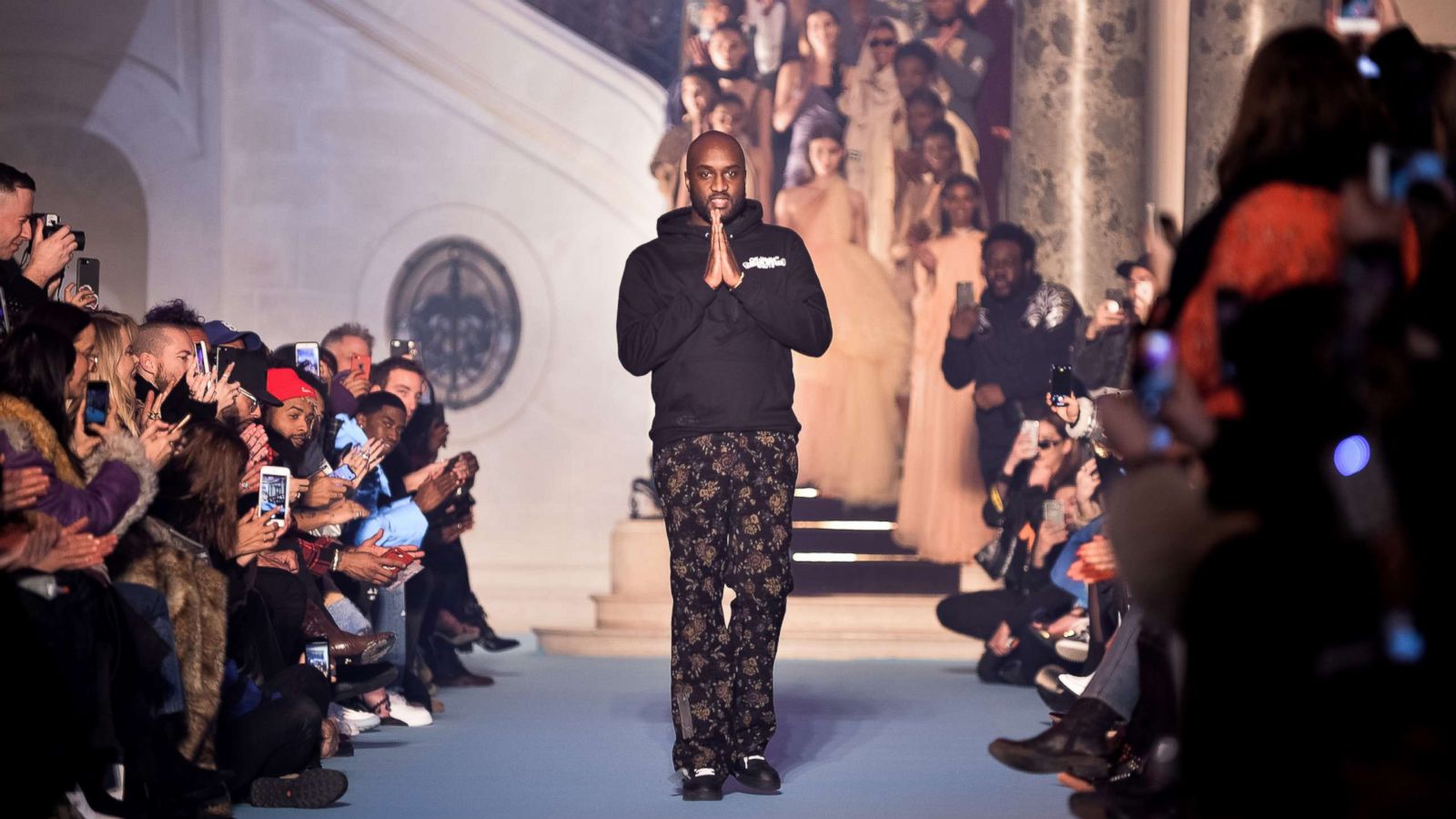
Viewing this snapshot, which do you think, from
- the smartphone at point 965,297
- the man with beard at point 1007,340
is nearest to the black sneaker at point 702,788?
the man with beard at point 1007,340

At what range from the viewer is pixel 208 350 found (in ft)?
20.8

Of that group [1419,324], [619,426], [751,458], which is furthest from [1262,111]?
[619,426]

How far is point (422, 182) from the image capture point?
12.8 m

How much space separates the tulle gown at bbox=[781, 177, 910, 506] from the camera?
38.8 ft

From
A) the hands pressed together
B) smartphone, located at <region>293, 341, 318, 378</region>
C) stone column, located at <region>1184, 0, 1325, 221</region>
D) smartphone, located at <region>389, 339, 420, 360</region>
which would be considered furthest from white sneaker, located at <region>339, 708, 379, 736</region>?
stone column, located at <region>1184, 0, 1325, 221</region>

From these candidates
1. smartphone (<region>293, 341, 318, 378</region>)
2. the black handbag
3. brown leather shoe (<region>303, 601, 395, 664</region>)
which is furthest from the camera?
the black handbag

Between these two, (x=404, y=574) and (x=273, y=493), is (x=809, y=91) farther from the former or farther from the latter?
(x=273, y=493)

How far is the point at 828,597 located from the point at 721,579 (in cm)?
560

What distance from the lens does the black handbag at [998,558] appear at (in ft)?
30.5

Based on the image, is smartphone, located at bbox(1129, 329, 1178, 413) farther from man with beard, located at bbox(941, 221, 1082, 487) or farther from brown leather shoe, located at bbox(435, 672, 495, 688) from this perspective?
man with beard, located at bbox(941, 221, 1082, 487)

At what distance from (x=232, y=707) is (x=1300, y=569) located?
3.41 m

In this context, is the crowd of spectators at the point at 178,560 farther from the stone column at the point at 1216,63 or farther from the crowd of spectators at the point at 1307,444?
the stone column at the point at 1216,63

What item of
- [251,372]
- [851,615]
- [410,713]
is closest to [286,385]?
[251,372]

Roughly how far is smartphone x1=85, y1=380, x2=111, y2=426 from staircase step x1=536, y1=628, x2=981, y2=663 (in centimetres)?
591
